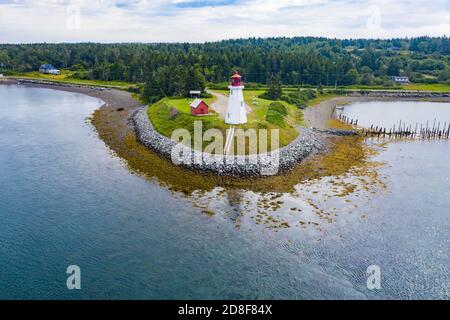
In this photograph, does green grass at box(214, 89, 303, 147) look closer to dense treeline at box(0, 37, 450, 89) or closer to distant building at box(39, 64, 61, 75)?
dense treeline at box(0, 37, 450, 89)

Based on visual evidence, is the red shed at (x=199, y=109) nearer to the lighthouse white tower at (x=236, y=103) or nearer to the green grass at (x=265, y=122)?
the lighthouse white tower at (x=236, y=103)

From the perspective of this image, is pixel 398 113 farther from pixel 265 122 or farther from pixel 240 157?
pixel 240 157

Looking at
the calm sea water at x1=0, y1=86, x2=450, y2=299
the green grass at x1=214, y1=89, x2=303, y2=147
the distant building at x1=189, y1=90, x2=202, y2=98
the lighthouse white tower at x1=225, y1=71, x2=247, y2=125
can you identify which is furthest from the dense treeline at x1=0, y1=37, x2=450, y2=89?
the calm sea water at x1=0, y1=86, x2=450, y2=299

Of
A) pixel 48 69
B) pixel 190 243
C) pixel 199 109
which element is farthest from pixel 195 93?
pixel 48 69

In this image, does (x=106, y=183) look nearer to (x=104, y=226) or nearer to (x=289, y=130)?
(x=104, y=226)

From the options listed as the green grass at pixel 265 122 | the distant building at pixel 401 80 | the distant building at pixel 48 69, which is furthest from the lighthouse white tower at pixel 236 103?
the distant building at pixel 48 69
